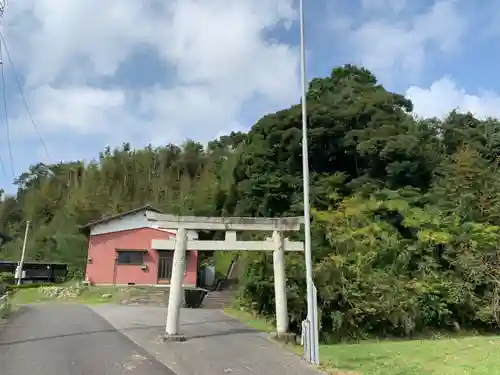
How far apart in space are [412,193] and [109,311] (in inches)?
588

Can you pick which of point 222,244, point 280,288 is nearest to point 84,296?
point 222,244

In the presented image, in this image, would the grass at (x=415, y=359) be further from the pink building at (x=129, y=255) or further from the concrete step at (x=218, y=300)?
the pink building at (x=129, y=255)

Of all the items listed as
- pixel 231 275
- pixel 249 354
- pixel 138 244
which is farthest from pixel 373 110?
pixel 249 354

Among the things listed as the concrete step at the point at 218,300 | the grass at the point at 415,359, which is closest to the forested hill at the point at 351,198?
the grass at the point at 415,359

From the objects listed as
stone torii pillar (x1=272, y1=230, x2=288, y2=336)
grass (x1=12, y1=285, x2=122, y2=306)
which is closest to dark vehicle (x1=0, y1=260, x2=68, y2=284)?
grass (x1=12, y1=285, x2=122, y2=306)

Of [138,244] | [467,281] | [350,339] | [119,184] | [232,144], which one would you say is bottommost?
[350,339]

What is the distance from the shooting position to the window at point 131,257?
2597 centimetres

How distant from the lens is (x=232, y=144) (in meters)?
46.2

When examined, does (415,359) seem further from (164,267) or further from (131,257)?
(131,257)

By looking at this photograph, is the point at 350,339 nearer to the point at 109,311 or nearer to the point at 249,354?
the point at 249,354

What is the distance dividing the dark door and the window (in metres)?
1.03

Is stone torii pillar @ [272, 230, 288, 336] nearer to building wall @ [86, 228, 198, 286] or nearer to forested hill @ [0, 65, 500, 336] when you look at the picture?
forested hill @ [0, 65, 500, 336]

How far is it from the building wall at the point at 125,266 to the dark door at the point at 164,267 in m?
0.22

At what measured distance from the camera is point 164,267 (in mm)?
25969
